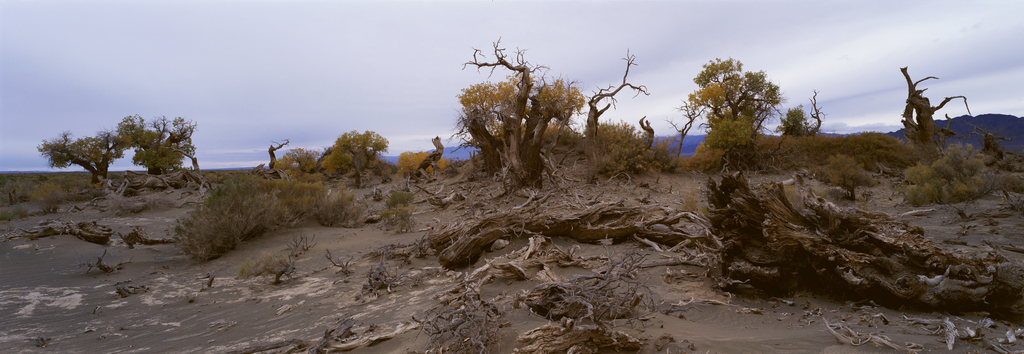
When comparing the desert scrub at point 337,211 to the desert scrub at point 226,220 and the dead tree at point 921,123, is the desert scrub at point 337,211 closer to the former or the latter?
the desert scrub at point 226,220

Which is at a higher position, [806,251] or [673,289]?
[806,251]

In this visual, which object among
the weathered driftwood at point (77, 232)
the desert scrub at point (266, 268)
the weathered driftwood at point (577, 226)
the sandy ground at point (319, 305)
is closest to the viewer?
the sandy ground at point (319, 305)

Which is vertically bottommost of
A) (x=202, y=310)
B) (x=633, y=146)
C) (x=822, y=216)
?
(x=202, y=310)

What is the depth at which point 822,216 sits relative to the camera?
385cm

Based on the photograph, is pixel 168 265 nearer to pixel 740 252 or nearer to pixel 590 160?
pixel 740 252

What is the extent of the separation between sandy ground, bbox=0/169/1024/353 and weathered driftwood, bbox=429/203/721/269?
0.24 metres

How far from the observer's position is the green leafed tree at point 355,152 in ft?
84.4

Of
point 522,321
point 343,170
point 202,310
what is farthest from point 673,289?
point 343,170

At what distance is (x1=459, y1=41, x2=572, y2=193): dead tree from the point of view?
42.2 feet

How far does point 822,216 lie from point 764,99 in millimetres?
19160

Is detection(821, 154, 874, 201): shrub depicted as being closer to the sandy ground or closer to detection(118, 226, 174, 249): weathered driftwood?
the sandy ground

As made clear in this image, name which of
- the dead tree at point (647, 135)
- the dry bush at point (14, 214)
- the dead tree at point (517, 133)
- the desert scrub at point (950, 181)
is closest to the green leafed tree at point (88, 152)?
the dry bush at point (14, 214)

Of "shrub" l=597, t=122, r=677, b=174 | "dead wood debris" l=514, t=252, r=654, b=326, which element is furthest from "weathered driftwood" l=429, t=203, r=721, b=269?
"shrub" l=597, t=122, r=677, b=174

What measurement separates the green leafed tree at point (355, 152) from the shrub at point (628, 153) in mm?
15459
